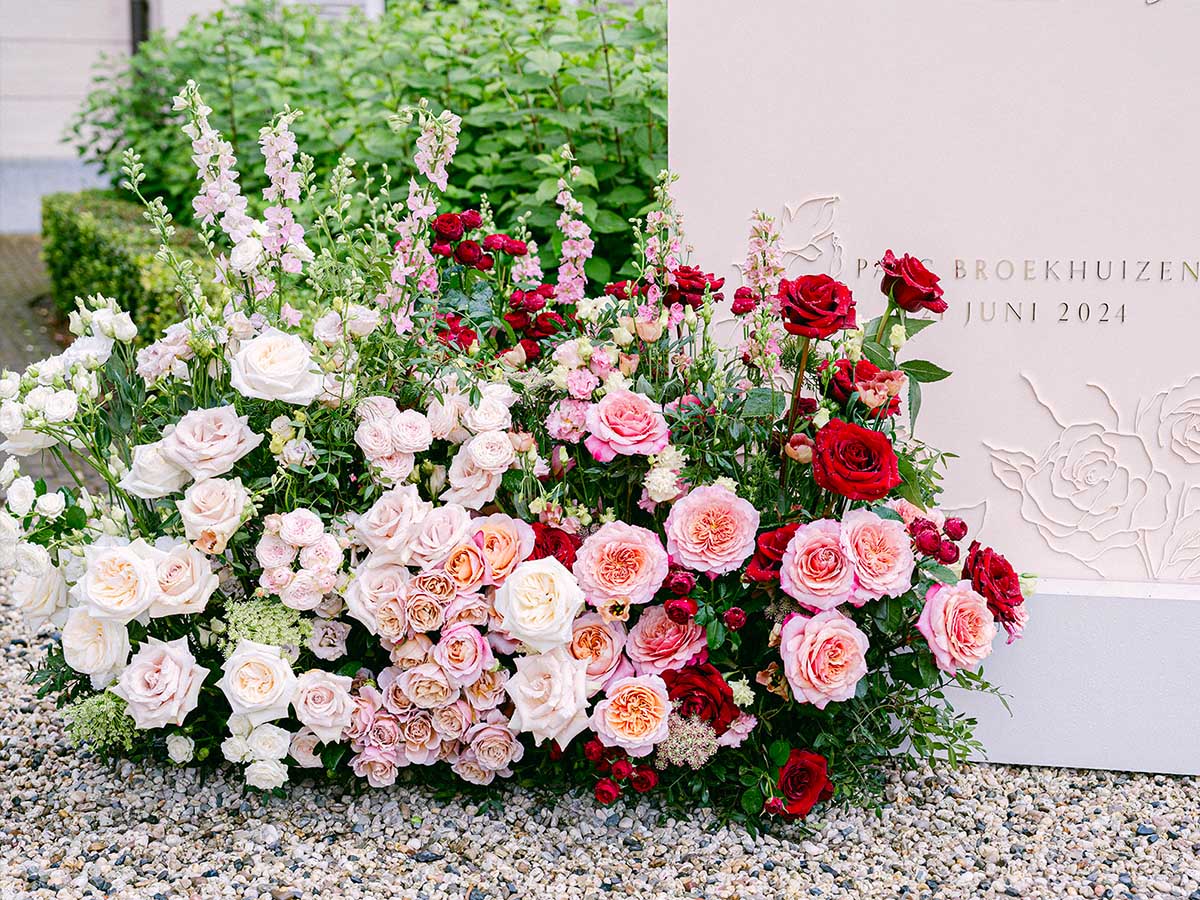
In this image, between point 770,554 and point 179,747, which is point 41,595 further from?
A: point 770,554

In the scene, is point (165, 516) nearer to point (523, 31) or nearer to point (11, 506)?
point (11, 506)

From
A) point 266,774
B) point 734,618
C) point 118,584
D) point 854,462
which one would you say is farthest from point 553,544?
point 118,584

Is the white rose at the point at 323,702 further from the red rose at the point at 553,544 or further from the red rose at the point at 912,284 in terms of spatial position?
the red rose at the point at 912,284

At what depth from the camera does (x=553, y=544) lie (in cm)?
243

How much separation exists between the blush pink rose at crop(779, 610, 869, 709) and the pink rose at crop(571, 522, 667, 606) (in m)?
0.28

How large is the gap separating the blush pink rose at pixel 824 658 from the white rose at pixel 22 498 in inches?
60.6

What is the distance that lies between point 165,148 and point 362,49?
2174 mm

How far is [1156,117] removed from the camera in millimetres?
2633

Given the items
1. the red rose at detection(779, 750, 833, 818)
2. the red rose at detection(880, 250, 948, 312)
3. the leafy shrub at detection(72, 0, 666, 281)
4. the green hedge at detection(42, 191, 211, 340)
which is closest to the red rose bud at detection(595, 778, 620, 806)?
the red rose at detection(779, 750, 833, 818)

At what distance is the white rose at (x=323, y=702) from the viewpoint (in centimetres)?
237

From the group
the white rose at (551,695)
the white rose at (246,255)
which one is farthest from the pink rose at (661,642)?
the white rose at (246,255)

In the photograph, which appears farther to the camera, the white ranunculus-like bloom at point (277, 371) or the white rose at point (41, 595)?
the white rose at point (41, 595)

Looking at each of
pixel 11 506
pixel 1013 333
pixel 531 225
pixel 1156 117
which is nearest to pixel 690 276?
pixel 1013 333

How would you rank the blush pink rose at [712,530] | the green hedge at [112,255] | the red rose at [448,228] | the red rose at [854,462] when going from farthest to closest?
the green hedge at [112,255]
the red rose at [448,228]
the blush pink rose at [712,530]
the red rose at [854,462]
